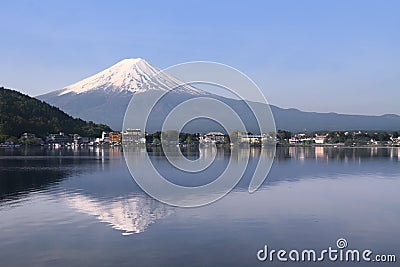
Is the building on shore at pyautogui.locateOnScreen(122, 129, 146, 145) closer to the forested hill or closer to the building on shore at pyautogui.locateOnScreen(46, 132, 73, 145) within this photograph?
the forested hill

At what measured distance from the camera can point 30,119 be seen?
64500mm

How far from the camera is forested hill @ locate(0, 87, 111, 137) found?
196 feet

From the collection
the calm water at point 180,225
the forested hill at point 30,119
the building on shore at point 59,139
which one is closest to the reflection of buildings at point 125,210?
the calm water at point 180,225

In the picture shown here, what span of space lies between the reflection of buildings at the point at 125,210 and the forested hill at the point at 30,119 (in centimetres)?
5046

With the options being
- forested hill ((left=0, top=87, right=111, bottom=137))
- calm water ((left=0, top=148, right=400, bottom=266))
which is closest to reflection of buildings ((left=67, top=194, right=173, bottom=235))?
calm water ((left=0, top=148, right=400, bottom=266))

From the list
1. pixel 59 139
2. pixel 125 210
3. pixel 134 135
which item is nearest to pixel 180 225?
pixel 125 210

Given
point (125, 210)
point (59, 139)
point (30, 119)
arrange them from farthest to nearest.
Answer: point (59, 139) → point (30, 119) → point (125, 210)

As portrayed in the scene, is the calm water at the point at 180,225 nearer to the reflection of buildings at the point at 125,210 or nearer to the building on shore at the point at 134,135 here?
A: the reflection of buildings at the point at 125,210

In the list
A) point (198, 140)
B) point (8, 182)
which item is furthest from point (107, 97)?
point (8, 182)

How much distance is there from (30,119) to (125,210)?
2306 inches

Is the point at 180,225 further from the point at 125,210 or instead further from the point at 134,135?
the point at 134,135

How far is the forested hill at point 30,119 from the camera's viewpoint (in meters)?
59.7

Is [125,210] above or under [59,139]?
under

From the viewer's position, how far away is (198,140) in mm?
71500
